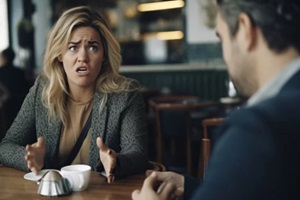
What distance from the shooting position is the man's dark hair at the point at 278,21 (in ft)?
2.86

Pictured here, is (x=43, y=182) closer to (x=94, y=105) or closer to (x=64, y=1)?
(x=94, y=105)

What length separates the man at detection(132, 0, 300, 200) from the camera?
2.45 feet

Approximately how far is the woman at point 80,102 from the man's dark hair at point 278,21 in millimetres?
1094

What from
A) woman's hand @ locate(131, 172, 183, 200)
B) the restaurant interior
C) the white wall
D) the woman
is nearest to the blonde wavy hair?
the woman

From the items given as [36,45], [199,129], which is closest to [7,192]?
[199,129]

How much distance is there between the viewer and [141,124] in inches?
79.3

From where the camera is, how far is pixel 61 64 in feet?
7.18

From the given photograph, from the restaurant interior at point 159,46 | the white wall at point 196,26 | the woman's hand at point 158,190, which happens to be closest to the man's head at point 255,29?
the woman's hand at point 158,190

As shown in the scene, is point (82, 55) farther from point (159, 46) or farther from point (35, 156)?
point (159, 46)

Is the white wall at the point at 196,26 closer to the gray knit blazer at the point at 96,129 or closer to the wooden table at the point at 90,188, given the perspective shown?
the gray knit blazer at the point at 96,129

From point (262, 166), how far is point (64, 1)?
889cm

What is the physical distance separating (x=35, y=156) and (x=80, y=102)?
513mm

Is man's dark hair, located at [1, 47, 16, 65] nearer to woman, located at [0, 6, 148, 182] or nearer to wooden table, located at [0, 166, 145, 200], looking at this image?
woman, located at [0, 6, 148, 182]

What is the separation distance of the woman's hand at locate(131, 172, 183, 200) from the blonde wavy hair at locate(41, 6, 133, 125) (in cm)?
82
